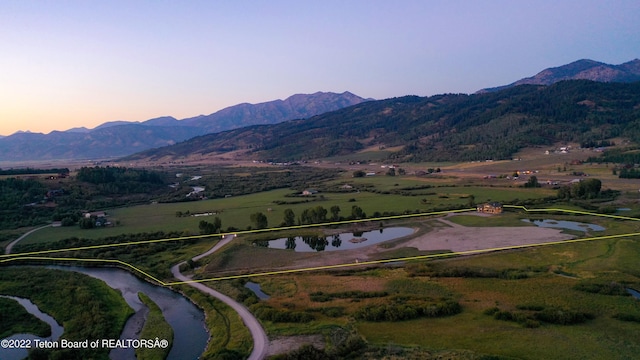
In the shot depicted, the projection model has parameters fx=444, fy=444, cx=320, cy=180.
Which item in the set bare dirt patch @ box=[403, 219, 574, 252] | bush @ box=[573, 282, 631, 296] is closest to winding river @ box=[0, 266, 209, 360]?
bare dirt patch @ box=[403, 219, 574, 252]

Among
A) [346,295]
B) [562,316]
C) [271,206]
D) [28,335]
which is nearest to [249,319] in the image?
[346,295]

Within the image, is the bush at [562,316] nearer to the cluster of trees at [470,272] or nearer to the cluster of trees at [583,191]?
the cluster of trees at [470,272]

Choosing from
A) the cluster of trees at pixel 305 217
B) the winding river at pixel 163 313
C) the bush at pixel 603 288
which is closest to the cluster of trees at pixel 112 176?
the cluster of trees at pixel 305 217

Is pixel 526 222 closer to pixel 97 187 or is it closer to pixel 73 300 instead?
pixel 73 300

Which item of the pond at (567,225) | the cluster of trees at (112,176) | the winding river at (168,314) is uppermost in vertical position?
the cluster of trees at (112,176)

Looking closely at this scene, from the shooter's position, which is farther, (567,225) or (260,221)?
(260,221)

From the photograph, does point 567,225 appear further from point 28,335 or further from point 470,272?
point 28,335
